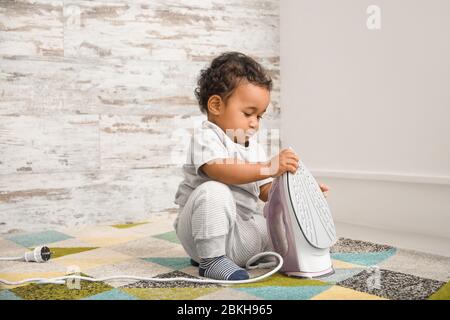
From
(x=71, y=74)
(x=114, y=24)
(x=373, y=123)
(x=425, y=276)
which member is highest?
(x=114, y=24)

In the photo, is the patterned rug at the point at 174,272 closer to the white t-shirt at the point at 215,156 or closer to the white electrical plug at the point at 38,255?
the white electrical plug at the point at 38,255

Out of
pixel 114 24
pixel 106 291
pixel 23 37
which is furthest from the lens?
pixel 114 24

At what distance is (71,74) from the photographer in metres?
1.31

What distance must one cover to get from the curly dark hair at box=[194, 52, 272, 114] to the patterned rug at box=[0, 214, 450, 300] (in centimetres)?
35

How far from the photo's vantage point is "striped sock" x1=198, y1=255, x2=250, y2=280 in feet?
2.56

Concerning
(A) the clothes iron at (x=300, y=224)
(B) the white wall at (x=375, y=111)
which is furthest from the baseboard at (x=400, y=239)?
(A) the clothes iron at (x=300, y=224)

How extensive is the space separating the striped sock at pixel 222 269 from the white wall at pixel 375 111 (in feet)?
1.59

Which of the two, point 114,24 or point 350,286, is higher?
point 114,24

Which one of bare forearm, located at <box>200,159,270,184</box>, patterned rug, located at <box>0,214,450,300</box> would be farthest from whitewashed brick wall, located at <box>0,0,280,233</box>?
bare forearm, located at <box>200,159,270,184</box>

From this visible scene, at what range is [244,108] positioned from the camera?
2.83ft

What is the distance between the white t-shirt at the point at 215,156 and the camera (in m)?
0.84
